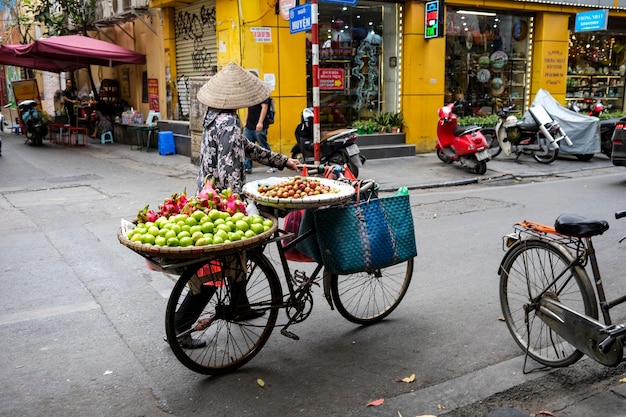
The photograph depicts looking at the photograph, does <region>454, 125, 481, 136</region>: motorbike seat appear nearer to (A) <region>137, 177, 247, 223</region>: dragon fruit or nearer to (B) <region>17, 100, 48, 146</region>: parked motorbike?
(A) <region>137, 177, 247, 223</region>: dragon fruit

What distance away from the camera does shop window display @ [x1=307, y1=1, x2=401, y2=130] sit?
46.1 ft

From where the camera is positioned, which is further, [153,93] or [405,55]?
[153,93]

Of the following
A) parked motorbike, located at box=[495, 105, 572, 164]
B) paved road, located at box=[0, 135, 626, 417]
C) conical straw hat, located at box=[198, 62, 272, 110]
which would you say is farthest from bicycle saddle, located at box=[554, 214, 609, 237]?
parked motorbike, located at box=[495, 105, 572, 164]

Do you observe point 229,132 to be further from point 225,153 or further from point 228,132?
point 225,153

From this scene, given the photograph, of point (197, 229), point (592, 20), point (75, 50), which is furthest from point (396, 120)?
point (197, 229)

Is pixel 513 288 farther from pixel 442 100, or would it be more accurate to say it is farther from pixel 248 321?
pixel 442 100

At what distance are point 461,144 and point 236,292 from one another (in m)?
8.74

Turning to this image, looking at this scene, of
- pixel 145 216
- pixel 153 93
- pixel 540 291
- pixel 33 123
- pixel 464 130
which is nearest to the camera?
pixel 145 216

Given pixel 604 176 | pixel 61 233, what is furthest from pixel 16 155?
pixel 604 176

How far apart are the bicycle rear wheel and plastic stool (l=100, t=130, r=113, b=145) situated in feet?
50.9

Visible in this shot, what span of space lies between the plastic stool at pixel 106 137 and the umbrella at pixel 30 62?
2.26 metres

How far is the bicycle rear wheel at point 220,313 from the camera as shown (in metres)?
3.54

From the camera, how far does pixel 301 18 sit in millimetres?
10195

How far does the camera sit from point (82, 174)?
39.1 ft
